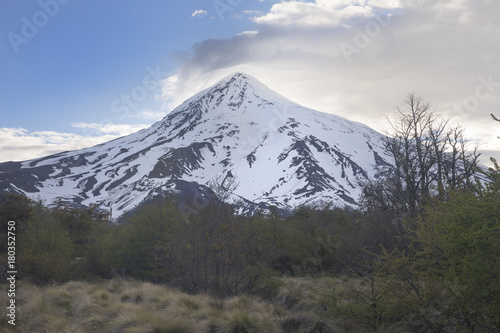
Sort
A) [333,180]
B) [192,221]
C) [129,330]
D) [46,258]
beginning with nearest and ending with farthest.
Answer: [129,330]
[192,221]
[46,258]
[333,180]

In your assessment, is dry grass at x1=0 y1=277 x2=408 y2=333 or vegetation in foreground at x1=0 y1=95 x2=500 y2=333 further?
dry grass at x1=0 y1=277 x2=408 y2=333

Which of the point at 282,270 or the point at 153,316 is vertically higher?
the point at 153,316

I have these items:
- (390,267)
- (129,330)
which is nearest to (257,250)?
(390,267)

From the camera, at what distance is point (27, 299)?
9.05 metres

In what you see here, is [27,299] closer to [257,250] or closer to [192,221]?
[192,221]

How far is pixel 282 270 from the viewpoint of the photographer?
2111cm

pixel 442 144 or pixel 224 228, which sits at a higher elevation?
pixel 442 144

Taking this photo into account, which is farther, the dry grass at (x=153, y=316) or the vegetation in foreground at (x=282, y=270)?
the dry grass at (x=153, y=316)

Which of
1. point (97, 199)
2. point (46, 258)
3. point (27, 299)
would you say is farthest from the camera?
point (97, 199)

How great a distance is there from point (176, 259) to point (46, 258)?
28.0ft

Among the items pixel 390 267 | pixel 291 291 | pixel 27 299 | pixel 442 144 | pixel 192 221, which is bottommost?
pixel 291 291

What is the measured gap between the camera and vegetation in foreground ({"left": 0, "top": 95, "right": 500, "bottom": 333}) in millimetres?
5680

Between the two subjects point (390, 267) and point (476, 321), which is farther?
point (390, 267)

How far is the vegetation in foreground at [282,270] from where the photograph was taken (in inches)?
224
